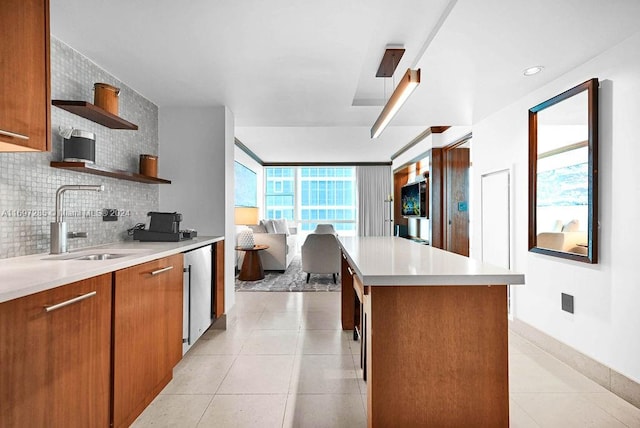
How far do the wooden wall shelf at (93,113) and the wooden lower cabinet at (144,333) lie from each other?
1.08 m

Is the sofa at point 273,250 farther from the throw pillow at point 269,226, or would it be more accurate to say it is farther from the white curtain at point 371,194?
the white curtain at point 371,194

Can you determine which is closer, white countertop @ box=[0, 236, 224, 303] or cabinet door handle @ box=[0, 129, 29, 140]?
white countertop @ box=[0, 236, 224, 303]

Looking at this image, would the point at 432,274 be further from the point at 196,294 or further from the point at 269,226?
the point at 269,226

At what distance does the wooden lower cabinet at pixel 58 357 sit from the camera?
1.11 m

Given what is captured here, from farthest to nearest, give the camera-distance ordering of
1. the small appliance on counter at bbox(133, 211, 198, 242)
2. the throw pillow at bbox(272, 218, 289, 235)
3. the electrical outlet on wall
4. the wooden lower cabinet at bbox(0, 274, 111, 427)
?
the throw pillow at bbox(272, 218, 289, 235) < the small appliance on counter at bbox(133, 211, 198, 242) < the electrical outlet on wall < the wooden lower cabinet at bbox(0, 274, 111, 427)

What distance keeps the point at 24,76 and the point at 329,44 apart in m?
1.65

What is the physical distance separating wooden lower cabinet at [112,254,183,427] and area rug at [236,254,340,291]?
2817 millimetres

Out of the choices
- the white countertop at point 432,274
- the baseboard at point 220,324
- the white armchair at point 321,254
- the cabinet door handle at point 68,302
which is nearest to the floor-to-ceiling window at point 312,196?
the white armchair at point 321,254

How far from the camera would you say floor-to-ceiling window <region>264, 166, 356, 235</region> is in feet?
33.7

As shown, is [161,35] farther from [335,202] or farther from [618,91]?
[335,202]

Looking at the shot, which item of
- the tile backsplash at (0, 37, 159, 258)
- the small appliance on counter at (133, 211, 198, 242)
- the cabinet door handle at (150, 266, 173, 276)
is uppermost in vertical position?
the tile backsplash at (0, 37, 159, 258)

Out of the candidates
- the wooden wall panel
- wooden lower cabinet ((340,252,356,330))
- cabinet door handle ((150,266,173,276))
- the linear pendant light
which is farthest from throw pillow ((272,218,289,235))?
cabinet door handle ((150,266,173,276))

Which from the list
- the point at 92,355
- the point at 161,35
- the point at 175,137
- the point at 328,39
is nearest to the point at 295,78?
the point at 328,39

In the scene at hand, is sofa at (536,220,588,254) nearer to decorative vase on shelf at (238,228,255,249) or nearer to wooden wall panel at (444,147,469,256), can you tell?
wooden wall panel at (444,147,469,256)
